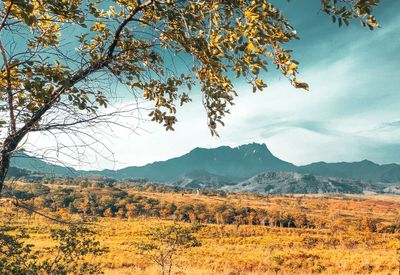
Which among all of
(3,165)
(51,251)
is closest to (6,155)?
(3,165)

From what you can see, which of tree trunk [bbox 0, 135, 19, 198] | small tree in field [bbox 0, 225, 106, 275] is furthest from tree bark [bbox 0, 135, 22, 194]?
small tree in field [bbox 0, 225, 106, 275]

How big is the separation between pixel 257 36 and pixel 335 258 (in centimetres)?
3694

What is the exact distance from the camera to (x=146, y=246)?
22.1 m

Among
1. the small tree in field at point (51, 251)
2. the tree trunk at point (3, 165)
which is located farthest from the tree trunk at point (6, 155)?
the small tree in field at point (51, 251)

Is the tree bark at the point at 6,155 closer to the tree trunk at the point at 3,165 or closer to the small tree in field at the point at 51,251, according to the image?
the tree trunk at the point at 3,165

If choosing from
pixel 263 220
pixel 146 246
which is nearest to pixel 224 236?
pixel 263 220

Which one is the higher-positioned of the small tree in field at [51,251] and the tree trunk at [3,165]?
the tree trunk at [3,165]

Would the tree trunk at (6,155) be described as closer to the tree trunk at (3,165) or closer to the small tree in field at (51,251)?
the tree trunk at (3,165)

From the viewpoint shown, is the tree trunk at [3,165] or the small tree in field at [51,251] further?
the small tree in field at [51,251]

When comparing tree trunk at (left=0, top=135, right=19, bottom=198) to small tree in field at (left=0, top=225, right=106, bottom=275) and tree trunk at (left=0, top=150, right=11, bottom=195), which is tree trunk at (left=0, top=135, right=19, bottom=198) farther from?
small tree in field at (left=0, top=225, right=106, bottom=275)

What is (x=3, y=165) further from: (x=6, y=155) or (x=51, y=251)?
(x=51, y=251)

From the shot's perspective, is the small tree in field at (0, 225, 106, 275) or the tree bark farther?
the small tree in field at (0, 225, 106, 275)

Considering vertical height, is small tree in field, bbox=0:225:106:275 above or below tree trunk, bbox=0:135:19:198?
below

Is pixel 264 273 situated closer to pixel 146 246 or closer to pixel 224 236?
pixel 146 246
